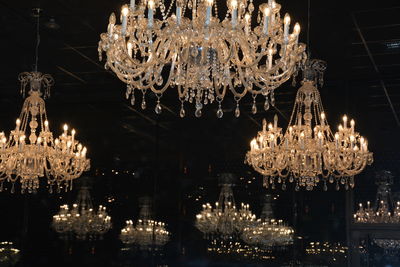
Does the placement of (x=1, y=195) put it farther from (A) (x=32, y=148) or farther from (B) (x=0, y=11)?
(B) (x=0, y=11)

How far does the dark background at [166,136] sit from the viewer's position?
7.75 metres

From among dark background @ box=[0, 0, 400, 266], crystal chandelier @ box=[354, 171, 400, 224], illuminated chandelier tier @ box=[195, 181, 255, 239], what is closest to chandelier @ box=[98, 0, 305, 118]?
dark background @ box=[0, 0, 400, 266]

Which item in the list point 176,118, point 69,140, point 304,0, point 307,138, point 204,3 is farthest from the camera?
point 176,118

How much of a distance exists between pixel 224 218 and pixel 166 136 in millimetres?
1404

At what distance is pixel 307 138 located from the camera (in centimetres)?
696

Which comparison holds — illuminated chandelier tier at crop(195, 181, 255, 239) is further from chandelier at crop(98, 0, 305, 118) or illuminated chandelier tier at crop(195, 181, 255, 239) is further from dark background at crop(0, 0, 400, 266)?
chandelier at crop(98, 0, 305, 118)

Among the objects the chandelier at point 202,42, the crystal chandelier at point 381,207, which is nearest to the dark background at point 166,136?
the crystal chandelier at point 381,207

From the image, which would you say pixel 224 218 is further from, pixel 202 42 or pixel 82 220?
pixel 202 42

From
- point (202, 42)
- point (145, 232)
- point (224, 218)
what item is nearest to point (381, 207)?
point (224, 218)

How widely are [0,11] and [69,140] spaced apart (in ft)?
5.19

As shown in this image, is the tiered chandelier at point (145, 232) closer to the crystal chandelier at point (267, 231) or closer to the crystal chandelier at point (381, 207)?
the crystal chandelier at point (267, 231)

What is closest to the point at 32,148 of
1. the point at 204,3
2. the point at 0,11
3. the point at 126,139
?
the point at 0,11

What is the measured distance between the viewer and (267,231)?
865 centimetres

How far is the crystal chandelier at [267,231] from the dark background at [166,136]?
131mm
